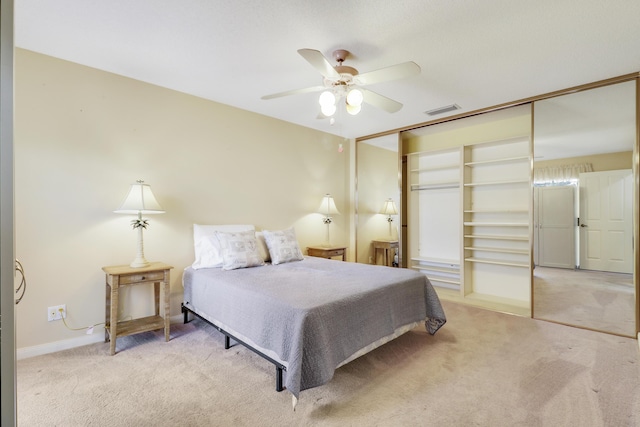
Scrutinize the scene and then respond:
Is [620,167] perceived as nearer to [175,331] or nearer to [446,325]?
[446,325]

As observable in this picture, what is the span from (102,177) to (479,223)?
447 centimetres

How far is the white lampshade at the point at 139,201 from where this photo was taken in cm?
268

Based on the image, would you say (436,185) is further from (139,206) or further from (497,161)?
(139,206)

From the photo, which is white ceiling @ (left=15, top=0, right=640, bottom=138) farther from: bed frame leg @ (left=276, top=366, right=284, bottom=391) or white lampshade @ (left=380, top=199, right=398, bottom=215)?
bed frame leg @ (left=276, top=366, right=284, bottom=391)

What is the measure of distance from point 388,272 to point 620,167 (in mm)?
3719

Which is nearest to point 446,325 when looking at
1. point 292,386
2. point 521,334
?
point 521,334

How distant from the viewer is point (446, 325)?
3.19 meters

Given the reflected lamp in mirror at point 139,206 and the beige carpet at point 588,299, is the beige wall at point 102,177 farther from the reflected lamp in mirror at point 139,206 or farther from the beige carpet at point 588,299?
the beige carpet at point 588,299

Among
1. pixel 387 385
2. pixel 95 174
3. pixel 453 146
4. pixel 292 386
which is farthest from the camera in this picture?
pixel 453 146

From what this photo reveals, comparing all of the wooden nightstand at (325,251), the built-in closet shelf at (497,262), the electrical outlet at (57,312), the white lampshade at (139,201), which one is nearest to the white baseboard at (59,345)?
the electrical outlet at (57,312)

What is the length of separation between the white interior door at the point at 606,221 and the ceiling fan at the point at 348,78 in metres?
3.34

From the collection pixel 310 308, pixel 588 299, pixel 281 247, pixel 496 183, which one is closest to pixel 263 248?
pixel 281 247

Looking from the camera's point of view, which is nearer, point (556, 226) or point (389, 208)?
point (389, 208)

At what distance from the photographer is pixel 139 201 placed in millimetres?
2719
